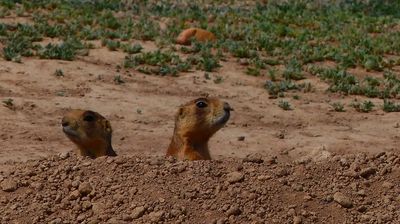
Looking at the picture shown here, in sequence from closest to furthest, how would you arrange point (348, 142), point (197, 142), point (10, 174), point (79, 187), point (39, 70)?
point (79, 187)
point (10, 174)
point (197, 142)
point (348, 142)
point (39, 70)

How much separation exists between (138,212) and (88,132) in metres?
2.13

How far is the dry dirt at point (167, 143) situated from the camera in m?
5.80

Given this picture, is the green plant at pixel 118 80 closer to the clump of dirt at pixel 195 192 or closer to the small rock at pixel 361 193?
the clump of dirt at pixel 195 192

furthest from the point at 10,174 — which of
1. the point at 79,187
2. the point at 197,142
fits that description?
the point at 197,142

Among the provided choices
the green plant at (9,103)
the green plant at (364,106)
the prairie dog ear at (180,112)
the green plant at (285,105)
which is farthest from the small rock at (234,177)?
the green plant at (364,106)

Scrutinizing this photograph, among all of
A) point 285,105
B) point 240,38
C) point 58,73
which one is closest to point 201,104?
point 285,105

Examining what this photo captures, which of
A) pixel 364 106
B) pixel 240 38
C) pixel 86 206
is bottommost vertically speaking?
pixel 240 38

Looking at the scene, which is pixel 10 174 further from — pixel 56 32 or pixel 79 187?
pixel 56 32

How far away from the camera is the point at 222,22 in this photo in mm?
15172

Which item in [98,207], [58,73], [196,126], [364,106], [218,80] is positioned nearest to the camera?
[98,207]

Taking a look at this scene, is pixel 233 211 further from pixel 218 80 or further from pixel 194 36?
pixel 194 36

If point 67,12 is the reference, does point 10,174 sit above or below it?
above

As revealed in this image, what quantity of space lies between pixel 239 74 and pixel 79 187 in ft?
20.9

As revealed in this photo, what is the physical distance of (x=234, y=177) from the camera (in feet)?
19.7
